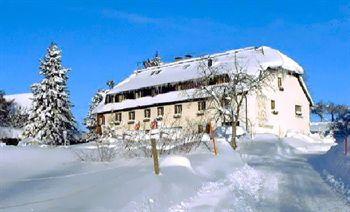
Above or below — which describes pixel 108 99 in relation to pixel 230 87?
above

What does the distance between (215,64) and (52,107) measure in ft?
57.3

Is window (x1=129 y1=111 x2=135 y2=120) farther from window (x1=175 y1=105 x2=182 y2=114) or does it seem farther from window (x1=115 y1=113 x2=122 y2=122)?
window (x1=175 y1=105 x2=182 y2=114)

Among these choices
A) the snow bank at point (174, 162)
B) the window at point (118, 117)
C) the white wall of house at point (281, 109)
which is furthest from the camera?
the window at point (118, 117)

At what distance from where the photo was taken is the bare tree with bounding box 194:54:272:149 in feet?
134

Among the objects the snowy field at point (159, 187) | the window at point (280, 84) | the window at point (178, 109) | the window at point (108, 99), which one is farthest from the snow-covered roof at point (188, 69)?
the snowy field at point (159, 187)

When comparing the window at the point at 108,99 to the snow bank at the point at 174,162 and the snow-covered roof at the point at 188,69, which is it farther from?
the snow bank at the point at 174,162

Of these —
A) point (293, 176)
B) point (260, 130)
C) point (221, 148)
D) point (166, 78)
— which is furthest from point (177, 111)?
point (293, 176)

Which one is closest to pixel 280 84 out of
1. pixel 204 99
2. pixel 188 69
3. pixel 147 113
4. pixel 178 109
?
pixel 204 99

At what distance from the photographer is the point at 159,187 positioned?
11.9 meters

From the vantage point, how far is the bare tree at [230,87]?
40784 millimetres

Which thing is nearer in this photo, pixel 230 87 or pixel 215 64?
pixel 230 87

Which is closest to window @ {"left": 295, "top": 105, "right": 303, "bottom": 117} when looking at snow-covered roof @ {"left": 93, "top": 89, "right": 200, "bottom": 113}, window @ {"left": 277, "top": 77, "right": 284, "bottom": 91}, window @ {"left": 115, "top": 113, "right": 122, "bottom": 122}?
window @ {"left": 277, "top": 77, "right": 284, "bottom": 91}

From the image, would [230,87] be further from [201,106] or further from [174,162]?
[174,162]

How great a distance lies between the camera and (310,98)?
6112 cm
